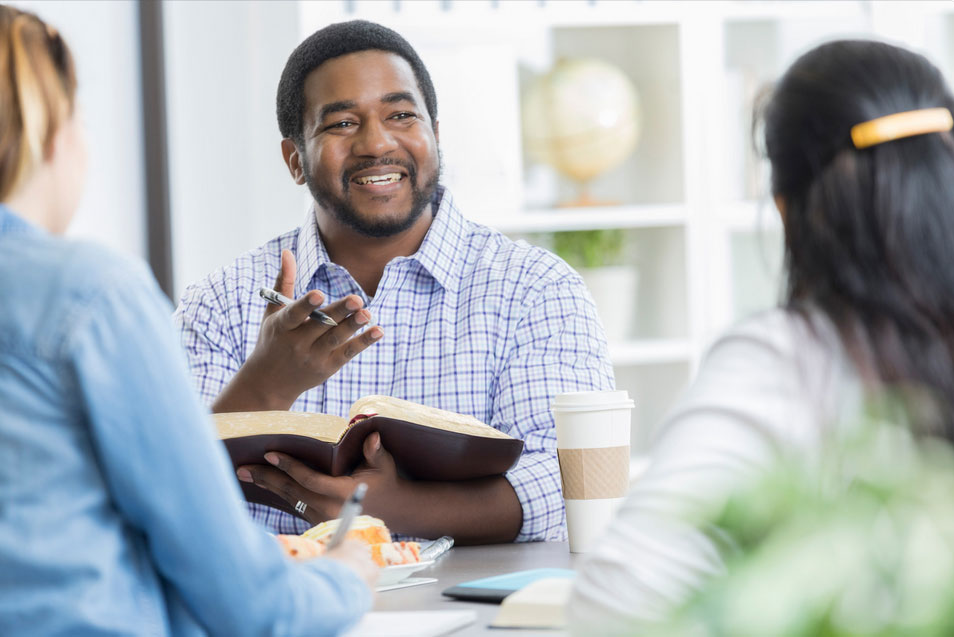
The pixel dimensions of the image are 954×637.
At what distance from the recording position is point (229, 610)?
0.73 meters

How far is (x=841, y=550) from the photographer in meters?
0.28

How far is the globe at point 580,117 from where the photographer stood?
9.70 feet

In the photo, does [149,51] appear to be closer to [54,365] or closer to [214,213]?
[214,213]

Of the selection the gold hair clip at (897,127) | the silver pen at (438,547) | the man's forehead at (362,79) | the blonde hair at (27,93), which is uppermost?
the man's forehead at (362,79)

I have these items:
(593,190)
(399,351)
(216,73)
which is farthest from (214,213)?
(399,351)

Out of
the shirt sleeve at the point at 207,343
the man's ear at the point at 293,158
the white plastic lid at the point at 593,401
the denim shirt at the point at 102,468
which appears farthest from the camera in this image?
the man's ear at the point at 293,158

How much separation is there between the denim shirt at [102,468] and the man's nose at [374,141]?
1262 mm

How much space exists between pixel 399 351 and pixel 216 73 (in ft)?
4.68

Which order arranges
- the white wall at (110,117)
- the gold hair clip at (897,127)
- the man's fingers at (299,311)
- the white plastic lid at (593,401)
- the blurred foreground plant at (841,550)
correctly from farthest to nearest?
1. the white wall at (110,117)
2. the man's fingers at (299,311)
3. the white plastic lid at (593,401)
4. the gold hair clip at (897,127)
5. the blurred foreground plant at (841,550)

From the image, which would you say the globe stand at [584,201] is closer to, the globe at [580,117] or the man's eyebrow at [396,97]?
the globe at [580,117]

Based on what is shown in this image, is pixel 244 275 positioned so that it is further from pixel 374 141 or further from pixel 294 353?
pixel 294 353

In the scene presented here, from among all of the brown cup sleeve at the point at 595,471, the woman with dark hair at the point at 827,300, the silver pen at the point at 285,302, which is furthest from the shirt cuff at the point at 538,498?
the woman with dark hair at the point at 827,300

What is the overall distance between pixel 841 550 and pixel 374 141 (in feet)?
5.78

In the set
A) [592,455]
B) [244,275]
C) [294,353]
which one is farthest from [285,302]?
[592,455]
